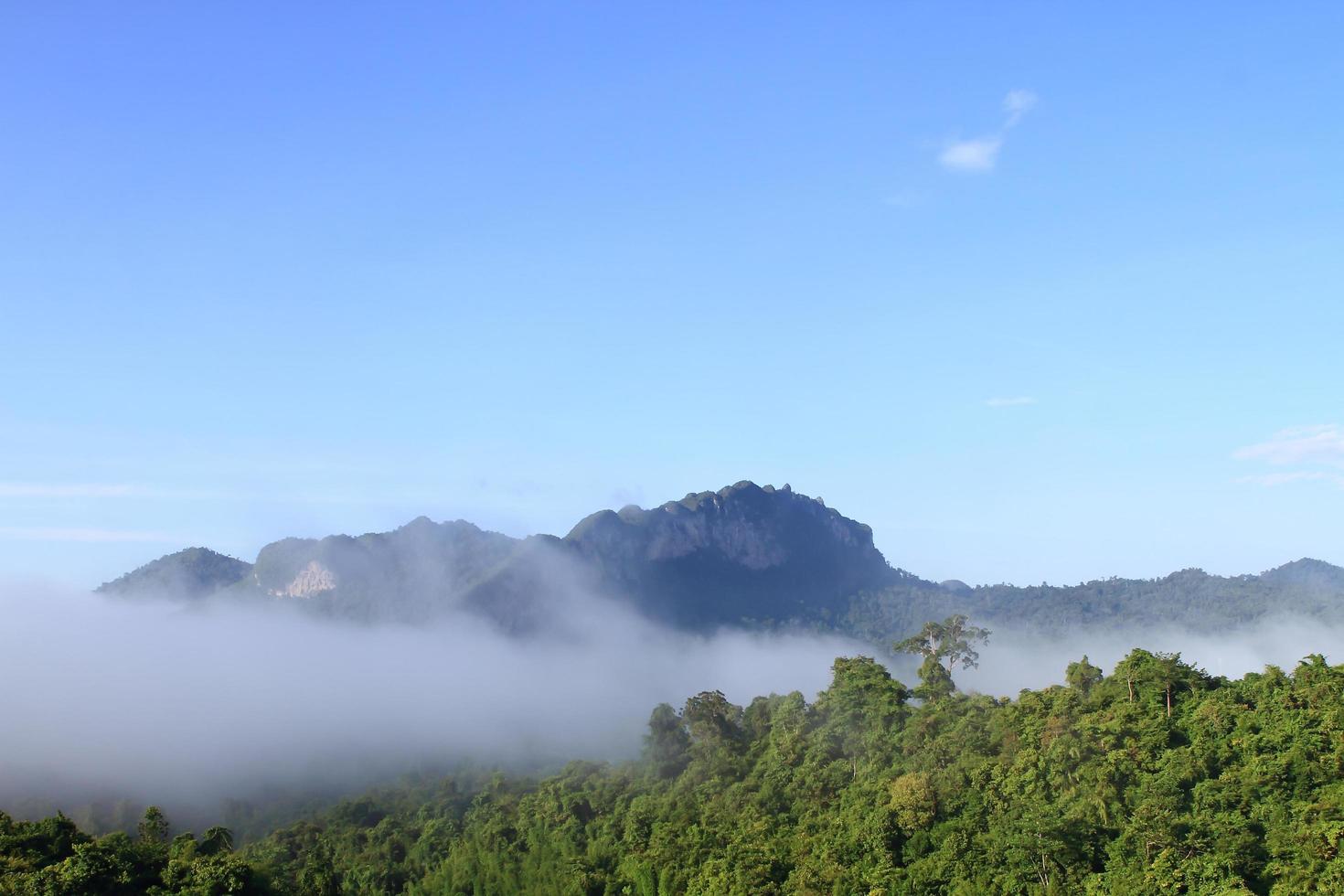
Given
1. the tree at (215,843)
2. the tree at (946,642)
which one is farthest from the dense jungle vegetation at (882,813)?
the tree at (946,642)

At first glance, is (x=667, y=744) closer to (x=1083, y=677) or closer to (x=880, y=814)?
(x=880, y=814)

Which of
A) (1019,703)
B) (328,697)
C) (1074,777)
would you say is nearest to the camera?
(1074,777)

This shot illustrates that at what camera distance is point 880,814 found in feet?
154

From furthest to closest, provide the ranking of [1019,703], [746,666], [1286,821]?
[746,666], [1019,703], [1286,821]

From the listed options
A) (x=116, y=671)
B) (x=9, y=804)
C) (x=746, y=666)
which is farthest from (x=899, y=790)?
(x=746, y=666)

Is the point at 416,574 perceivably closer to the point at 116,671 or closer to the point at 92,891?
the point at 116,671

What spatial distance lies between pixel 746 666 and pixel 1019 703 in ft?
408

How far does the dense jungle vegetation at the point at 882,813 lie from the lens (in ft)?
128

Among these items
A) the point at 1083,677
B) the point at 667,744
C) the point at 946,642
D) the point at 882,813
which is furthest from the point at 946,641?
the point at 882,813

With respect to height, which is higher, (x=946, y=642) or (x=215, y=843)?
(x=946, y=642)

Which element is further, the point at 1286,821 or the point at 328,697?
the point at 328,697

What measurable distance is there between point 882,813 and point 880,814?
0.08 m

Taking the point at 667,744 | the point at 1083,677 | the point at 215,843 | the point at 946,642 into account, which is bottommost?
the point at 215,843

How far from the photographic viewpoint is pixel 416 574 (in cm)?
18300
